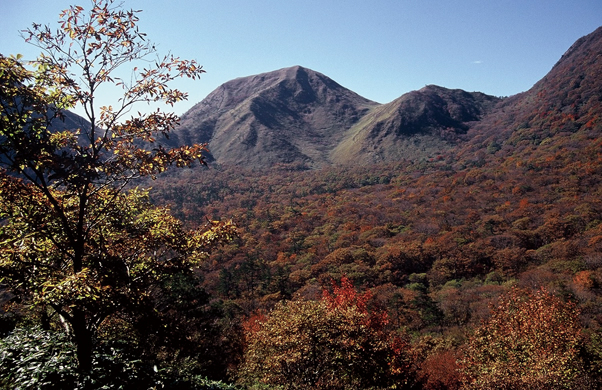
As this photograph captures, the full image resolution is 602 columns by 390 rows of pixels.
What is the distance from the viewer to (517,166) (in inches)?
3691

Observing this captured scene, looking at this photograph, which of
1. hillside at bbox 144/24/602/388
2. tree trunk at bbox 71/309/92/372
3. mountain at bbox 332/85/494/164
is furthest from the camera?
mountain at bbox 332/85/494/164

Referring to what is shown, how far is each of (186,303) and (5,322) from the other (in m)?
17.0

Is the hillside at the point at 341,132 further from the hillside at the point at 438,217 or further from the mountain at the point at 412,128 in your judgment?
the hillside at the point at 438,217

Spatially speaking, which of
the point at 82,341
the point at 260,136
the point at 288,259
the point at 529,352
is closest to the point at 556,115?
the point at 288,259

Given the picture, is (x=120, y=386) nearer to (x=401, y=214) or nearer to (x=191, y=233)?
(x=191, y=233)

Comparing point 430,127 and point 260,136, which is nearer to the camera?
point 430,127

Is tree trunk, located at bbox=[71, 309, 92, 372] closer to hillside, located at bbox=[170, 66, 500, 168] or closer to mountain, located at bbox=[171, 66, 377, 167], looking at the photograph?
hillside, located at bbox=[170, 66, 500, 168]

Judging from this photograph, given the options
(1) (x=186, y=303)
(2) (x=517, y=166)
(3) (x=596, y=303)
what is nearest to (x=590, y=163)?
(2) (x=517, y=166)

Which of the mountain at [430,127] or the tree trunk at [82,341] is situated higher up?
the mountain at [430,127]

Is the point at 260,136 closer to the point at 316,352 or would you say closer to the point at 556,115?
the point at 556,115

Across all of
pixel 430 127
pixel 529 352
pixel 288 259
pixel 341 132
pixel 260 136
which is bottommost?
pixel 288 259

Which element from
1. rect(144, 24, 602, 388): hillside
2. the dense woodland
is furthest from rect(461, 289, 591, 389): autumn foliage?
rect(144, 24, 602, 388): hillside

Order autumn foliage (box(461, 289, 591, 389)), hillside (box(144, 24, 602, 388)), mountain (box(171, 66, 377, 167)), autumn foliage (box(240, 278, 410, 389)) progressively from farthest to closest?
1. mountain (box(171, 66, 377, 167))
2. hillside (box(144, 24, 602, 388))
3. autumn foliage (box(461, 289, 591, 389))
4. autumn foliage (box(240, 278, 410, 389))

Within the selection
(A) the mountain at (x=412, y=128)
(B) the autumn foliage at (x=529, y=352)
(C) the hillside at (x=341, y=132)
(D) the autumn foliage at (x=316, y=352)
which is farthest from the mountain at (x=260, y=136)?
(D) the autumn foliage at (x=316, y=352)
